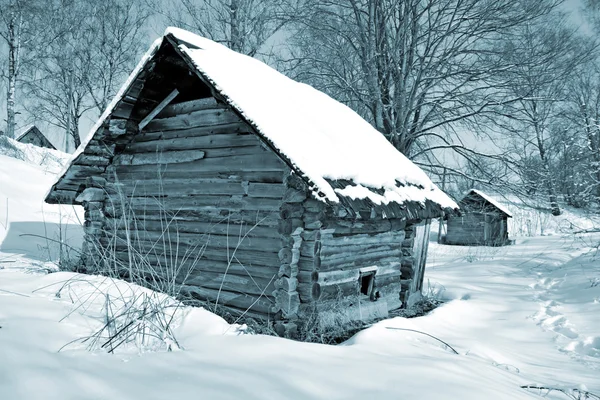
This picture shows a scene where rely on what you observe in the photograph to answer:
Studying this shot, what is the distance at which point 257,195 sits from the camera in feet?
19.1

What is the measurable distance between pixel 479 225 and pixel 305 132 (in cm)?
1998

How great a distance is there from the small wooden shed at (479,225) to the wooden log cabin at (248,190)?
16.7 metres

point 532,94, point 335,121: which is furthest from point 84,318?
point 532,94

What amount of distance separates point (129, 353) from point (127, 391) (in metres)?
0.61

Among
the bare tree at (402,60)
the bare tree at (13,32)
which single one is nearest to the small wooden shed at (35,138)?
the bare tree at (13,32)

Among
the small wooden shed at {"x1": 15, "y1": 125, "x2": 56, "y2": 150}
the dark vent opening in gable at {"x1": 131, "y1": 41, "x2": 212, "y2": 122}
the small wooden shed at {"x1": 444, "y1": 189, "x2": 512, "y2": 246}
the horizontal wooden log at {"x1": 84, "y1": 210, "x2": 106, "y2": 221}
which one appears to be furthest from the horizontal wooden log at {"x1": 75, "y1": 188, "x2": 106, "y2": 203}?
the small wooden shed at {"x1": 15, "y1": 125, "x2": 56, "y2": 150}

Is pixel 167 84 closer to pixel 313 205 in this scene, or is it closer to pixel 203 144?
pixel 203 144

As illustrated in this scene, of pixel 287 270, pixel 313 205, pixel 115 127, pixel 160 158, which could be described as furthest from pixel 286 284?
pixel 115 127

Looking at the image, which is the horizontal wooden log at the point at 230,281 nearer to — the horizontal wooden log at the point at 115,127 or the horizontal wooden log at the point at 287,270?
the horizontal wooden log at the point at 287,270

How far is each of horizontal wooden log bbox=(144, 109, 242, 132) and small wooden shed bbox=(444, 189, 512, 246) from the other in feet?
63.1

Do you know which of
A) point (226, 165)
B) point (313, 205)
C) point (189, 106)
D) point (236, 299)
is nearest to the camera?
point (313, 205)

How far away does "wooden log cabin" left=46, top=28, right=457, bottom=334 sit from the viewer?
5469 mm

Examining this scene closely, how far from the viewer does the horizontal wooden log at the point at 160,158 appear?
649 cm

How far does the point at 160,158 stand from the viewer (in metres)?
6.61
